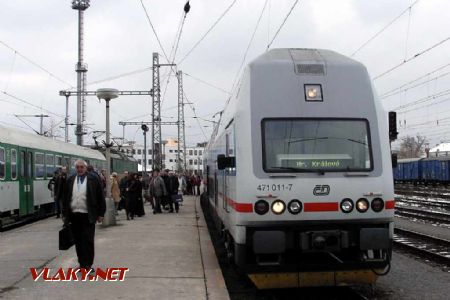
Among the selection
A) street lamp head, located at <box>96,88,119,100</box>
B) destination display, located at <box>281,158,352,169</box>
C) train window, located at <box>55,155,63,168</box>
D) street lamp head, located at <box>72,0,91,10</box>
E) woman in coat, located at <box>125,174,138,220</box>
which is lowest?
woman in coat, located at <box>125,174,138,220</box>

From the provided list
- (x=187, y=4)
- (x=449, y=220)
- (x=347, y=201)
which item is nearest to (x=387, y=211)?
(x=347, y=201)

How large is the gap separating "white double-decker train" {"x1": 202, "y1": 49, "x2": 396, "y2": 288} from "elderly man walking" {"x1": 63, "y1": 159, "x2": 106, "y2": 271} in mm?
1879

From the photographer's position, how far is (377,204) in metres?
Result: 6.78

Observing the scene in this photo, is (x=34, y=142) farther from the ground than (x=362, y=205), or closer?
farther from the ground

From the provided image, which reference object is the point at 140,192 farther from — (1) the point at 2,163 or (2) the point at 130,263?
(2) the point at 130,263

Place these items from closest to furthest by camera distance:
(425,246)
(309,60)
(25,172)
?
(309,60), (425,246), (25,172)

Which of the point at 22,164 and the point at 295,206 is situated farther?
the point at 22,164

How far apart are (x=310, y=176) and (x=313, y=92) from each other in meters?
1.08

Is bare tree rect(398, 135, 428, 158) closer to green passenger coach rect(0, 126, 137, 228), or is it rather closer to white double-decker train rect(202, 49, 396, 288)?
green passenger coach rect(0, 126, 137, 228)

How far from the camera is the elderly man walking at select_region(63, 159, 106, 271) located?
7547 millimetres

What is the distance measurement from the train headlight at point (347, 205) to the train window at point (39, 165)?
13809 mm

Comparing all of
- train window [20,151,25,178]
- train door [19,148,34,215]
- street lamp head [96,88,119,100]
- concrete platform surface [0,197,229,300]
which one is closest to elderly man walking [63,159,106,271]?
concrete platform surface [0,197,229,300]

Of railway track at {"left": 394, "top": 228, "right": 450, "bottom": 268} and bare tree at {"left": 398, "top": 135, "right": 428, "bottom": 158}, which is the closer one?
railway track at {"left": 394, "top": 228, "right": 450, "bottom": 268}

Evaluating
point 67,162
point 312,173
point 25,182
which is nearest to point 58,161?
point 67,162
